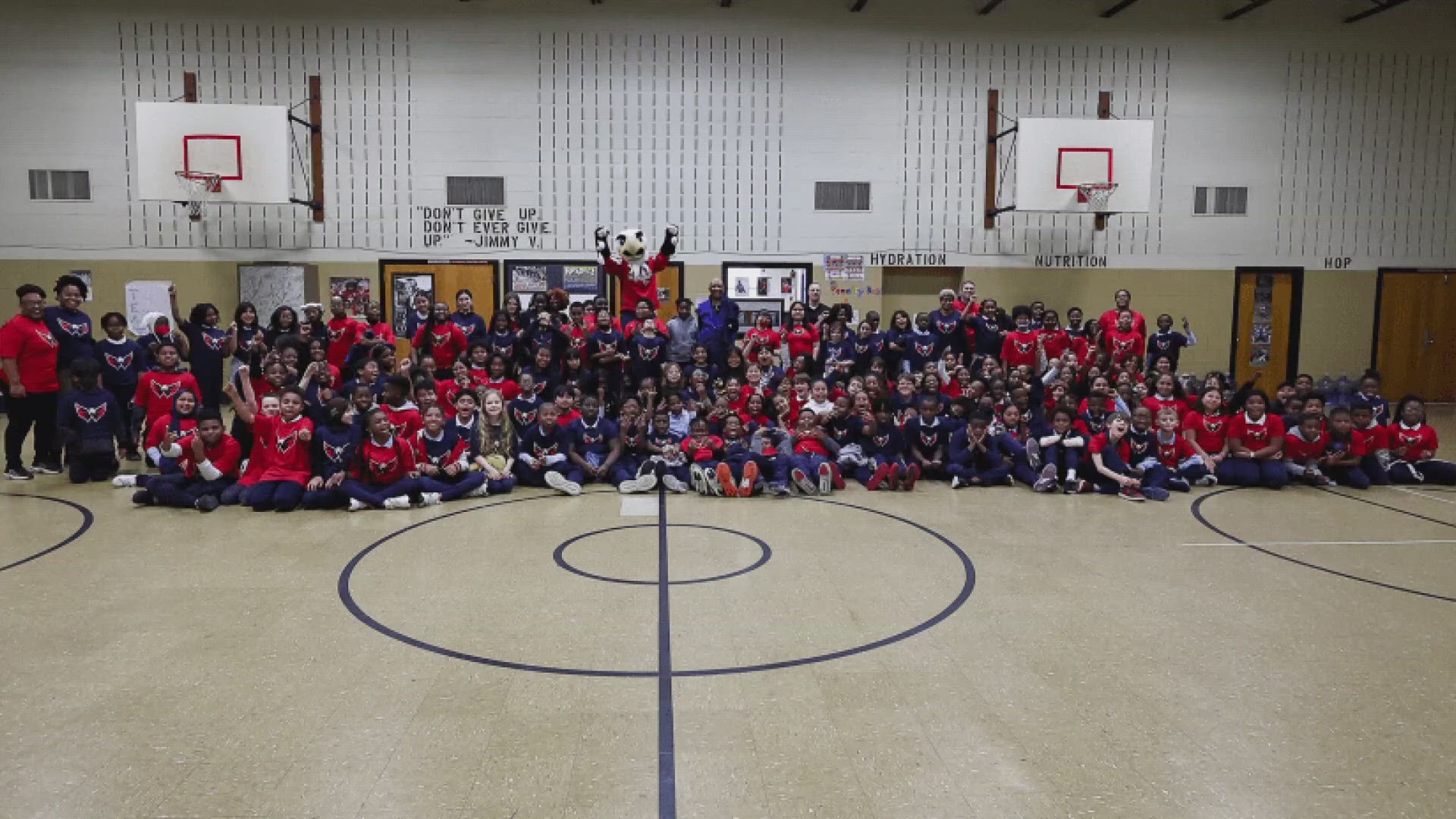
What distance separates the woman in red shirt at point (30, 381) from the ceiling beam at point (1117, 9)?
1449 centimetres

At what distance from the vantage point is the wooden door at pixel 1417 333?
48.3 ft

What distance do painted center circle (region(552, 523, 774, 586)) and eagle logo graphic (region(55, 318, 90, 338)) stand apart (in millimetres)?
5806

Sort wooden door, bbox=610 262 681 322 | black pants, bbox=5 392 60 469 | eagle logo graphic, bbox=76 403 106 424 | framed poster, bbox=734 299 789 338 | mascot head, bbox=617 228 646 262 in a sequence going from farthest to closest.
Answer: framed poster, bbox=734 299 789 338 < wooden door, bbox=610 262 681 322 < mascot head, bbox=617 228 646 262 < black pants, bbox=5 392 60 469 < eagle logo graphic, bbox=76 403 106 424

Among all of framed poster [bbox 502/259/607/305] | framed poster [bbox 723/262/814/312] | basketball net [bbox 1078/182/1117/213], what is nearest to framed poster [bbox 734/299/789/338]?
framed poster [bbox 723/262/814/312]

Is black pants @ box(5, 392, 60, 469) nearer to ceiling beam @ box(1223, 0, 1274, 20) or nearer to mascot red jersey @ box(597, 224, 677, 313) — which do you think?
mascot red jersey @ box(597, 224, 677, 313)

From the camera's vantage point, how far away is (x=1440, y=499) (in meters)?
7.66

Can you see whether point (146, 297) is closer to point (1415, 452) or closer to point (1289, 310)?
point (1415, 452)

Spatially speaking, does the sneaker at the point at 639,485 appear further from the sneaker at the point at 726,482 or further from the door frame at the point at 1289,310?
the door frame at the point at 1289,310

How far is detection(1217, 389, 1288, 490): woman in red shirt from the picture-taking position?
8.09 m

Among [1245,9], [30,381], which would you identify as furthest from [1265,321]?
[30,381]

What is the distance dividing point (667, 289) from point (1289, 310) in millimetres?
10204

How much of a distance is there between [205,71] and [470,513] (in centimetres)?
1034

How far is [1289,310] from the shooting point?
14.6 metres

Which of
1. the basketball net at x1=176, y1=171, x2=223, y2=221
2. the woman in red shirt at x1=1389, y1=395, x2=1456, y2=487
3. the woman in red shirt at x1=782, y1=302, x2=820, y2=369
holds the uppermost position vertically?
the basketball net at x1=176, y1=171, x2=223, y2=221
